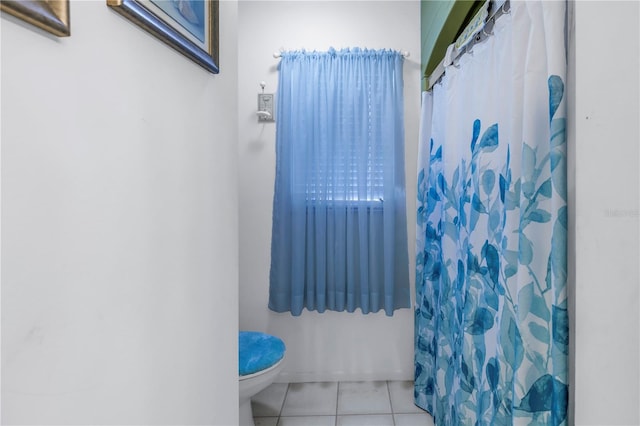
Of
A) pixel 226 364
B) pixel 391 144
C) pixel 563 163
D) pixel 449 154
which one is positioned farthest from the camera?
pixel 391 144

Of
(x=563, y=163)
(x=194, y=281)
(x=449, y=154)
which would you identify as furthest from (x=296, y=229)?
(x=563, y=163)

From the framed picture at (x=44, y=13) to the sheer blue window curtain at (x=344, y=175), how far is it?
1.60 meters

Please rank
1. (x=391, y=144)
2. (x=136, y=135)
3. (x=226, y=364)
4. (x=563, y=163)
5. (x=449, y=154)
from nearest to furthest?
(x=136, y=135) → (x=563, y=163) → (x=226, y=364) → (x=449, y=154) → (x=391, y=144)

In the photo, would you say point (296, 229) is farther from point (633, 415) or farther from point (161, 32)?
point (633, 415)

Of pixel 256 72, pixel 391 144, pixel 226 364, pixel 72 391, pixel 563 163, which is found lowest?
pixel 226 364

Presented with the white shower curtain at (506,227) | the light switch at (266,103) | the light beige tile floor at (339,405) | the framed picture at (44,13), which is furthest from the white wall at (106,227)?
the light switch at (266,103)

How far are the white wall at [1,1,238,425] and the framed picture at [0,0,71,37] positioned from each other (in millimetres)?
14

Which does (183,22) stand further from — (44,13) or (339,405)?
(339,405)

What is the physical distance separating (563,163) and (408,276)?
1.39 meters

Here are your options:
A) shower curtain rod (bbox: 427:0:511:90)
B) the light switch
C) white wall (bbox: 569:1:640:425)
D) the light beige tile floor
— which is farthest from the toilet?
shower curtain rod (bbox: 427:0:511:90)

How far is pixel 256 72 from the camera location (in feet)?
6.91

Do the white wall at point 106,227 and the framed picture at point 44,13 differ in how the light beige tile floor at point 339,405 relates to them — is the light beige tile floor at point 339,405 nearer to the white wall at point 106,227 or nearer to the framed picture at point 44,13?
the white wall at point 106,227

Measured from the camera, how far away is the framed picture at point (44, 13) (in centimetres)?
38

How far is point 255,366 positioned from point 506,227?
1167 mm
